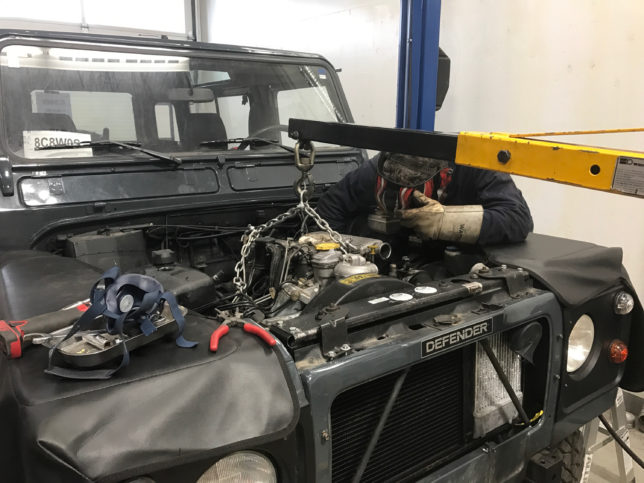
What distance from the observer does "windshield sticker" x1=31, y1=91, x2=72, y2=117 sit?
1.95 metres

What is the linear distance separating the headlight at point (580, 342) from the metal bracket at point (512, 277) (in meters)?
0.23

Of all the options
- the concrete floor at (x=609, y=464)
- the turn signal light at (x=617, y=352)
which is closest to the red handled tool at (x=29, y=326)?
the turn signal light at (x=617, y=352)

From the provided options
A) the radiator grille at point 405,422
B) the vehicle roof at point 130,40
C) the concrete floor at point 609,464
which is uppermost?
the vehicle roof at point 130,40

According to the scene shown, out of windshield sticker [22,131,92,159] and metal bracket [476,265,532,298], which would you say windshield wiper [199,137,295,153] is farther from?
metal bracket [476,265,532,298]

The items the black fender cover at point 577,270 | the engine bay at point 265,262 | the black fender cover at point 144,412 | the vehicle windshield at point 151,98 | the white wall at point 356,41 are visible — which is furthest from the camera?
the white wall at point 356,41

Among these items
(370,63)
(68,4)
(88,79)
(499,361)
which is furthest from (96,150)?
(68,4)

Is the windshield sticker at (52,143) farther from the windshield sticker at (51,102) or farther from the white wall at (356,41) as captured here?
the white wall at (356,41)

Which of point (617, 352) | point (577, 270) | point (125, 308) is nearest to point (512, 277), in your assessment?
point (577, 270)

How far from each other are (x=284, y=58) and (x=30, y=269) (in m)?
1.60

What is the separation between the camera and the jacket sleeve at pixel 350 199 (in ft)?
7.25

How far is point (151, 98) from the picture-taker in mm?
2193

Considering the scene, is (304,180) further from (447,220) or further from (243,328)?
(243,328)

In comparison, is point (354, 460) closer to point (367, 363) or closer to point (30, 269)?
point (367, 363)

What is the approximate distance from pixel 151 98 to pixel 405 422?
1599 millimetres
